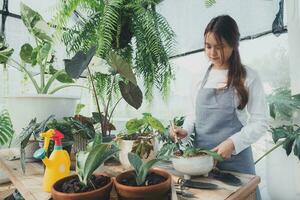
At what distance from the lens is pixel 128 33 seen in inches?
58.6

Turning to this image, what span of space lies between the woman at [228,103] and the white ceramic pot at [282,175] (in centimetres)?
53

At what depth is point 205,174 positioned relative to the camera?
0.84 m

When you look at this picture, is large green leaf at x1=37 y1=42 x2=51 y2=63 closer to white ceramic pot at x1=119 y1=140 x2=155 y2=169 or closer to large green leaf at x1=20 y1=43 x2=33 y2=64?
large green leaf at x1=20 y1=43 x2=33 y2=64

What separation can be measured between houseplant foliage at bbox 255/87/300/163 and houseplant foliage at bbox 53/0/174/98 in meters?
0.70

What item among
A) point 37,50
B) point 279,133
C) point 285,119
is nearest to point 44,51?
point 37,50

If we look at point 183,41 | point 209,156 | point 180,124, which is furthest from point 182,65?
point 209,156

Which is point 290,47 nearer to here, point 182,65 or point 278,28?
point 278,28

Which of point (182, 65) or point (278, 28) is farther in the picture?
point (182, 65)

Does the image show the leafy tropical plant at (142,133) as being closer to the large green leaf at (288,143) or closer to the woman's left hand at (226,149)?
the woman's left hand at (226,149)

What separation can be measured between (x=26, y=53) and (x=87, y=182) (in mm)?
1021

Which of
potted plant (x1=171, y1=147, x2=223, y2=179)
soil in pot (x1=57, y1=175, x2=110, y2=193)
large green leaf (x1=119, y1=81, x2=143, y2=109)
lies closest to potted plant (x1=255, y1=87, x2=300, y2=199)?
potted plant (x1=171, y1=147, x2=223, y2=179)

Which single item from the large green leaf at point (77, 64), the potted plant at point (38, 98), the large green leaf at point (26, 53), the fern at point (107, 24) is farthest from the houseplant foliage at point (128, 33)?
the large green leaf at point (77, 64)

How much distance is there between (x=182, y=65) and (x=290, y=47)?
81cm

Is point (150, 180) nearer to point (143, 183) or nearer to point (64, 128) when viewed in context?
point (143, 183)
